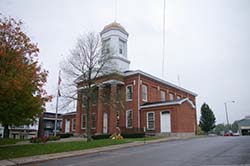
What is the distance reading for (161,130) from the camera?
3303 cm

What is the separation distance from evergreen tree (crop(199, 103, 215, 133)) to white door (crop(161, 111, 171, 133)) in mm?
22086

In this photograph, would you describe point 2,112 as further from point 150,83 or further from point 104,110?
point 150,83

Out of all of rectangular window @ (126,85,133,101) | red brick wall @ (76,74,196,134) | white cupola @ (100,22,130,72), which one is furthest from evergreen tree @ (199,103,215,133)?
rectangular window @ (126,85,133,101)

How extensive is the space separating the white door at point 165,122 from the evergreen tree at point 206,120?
72.5 ft

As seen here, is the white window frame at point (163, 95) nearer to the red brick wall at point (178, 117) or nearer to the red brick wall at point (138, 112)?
the red brick wall at point (138, 112)

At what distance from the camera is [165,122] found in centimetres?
3272

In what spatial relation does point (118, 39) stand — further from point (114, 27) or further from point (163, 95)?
point (163, 95)

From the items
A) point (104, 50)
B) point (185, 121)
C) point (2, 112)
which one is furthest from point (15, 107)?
point (185, 121)

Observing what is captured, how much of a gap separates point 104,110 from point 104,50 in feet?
44.8

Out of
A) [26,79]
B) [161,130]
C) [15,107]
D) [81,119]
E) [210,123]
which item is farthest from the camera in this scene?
[210,123]

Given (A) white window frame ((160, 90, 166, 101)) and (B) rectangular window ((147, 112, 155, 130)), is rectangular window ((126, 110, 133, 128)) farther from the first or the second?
(A) white window frame ((160, 90, 166, 101))

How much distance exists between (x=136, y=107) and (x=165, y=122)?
4.57 m

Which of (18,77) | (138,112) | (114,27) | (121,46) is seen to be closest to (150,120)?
(138,112)

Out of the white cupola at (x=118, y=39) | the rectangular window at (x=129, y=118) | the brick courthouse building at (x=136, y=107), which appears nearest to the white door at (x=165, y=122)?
the brick courthouse building at (x=136, y=107)
